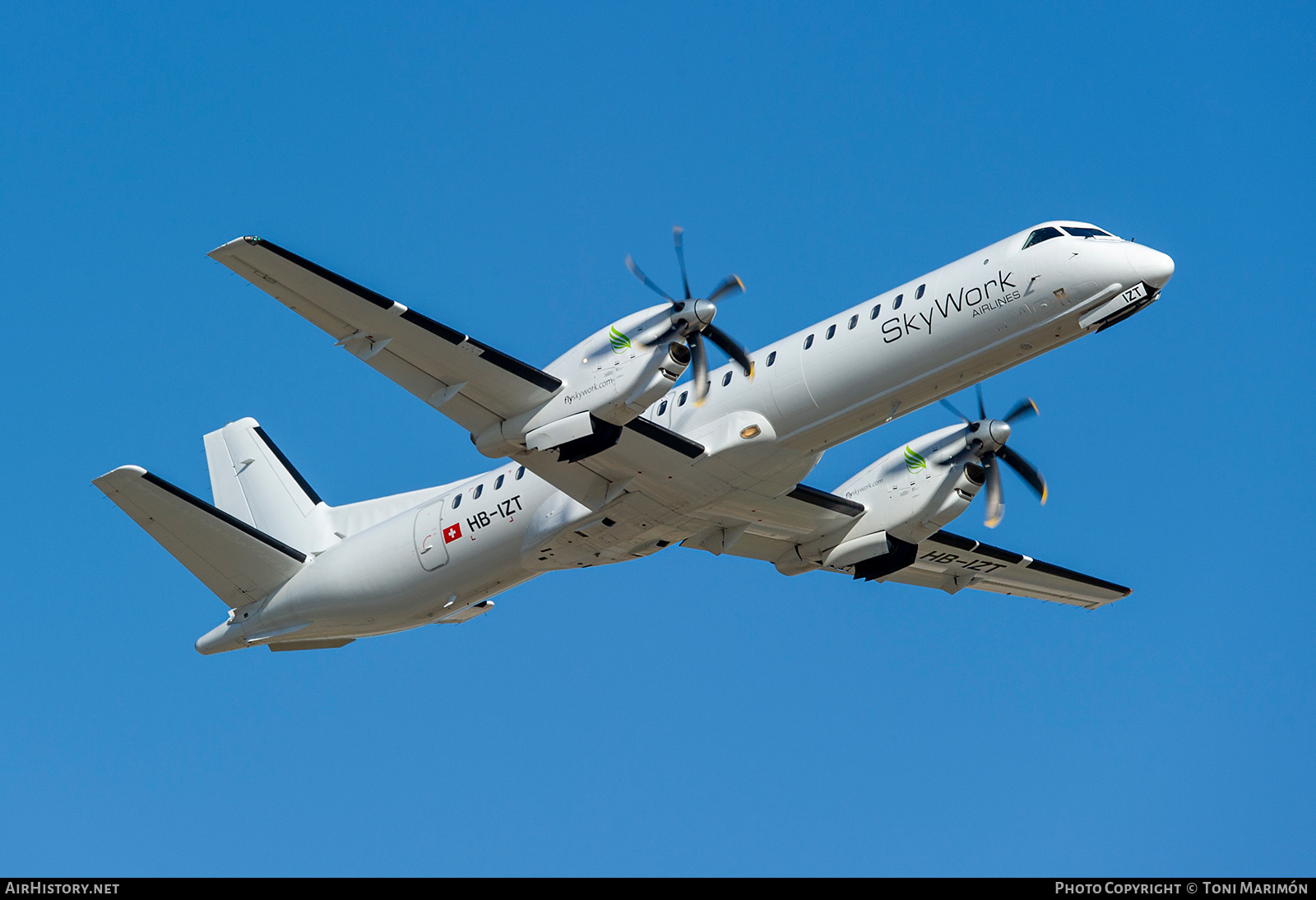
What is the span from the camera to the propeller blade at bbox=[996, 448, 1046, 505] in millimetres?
23734

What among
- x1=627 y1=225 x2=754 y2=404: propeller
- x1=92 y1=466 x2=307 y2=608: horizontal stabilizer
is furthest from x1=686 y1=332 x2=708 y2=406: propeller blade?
x1=92 y1=466 x2=307 y2=608: horizontal stabilizer

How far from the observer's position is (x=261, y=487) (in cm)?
2661

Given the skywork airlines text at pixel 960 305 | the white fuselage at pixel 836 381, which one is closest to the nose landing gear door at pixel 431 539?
the white fuselage at pixel 836 381

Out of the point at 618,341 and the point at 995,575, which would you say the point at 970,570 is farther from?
the point at 618,341

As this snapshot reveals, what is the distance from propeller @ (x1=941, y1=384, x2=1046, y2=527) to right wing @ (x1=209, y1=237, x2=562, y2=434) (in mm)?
8258

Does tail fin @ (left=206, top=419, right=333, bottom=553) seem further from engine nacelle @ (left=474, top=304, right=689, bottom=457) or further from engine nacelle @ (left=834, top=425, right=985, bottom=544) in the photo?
engine nacelle @ (left=834, top=425, right=985, bottom=544)

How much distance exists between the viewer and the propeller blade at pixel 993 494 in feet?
76.6

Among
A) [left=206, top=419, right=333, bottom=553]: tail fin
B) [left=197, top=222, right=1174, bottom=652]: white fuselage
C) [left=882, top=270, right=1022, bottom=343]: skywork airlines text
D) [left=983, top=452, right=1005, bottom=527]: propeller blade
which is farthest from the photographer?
[left=206, top=419, right=333, bottom=553]: tail fin

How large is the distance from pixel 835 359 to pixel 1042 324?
303 cm

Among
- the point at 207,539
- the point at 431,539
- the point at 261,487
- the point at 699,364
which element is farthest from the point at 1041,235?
the point at 261,487

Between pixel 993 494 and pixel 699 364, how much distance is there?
7.40 meters

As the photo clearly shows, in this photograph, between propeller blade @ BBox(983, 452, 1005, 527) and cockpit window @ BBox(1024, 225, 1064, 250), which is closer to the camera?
cockpit window @ BBox(1024, 225, 1064, 250)

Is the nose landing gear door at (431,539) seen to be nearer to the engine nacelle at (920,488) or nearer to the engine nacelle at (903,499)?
the engine nacelle at (903,499)
